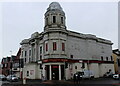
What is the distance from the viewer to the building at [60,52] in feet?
129

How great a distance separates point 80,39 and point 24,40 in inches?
705

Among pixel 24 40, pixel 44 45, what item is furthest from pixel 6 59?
pixel 44 45

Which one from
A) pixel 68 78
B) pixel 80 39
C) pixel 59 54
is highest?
pixel 80 39

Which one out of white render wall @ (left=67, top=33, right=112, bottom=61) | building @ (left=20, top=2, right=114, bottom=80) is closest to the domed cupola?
building @ (left=20, top=2, right=114, bottom=80)

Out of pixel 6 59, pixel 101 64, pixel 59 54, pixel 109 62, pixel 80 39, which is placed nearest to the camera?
pixel 59 54

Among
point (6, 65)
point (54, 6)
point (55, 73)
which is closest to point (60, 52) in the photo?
point (55, 73)

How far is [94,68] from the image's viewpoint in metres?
48.4

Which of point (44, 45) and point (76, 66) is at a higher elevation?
point (44, 45)

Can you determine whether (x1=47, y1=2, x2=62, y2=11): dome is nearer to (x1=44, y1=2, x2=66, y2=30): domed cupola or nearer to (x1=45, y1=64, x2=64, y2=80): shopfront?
(x1=44, y1=2, x2=66, y2=30): domed cupola

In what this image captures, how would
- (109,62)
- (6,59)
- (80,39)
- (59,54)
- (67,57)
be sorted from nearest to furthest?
(59,54)
(67,57)
(80,39)
(109,62)
(6,59)

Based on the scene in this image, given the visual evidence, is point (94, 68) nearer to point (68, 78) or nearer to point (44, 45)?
point (68, 78)

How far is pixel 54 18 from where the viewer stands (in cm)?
4169

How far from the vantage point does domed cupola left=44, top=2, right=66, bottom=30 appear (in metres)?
41.0

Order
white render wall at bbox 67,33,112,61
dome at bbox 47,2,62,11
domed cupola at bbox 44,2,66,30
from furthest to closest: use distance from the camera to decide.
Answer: white render wall at bbox 67,33,112,61
dome at bbox 47,2,62,11
domed cupola at bbox 44,2,66,30
